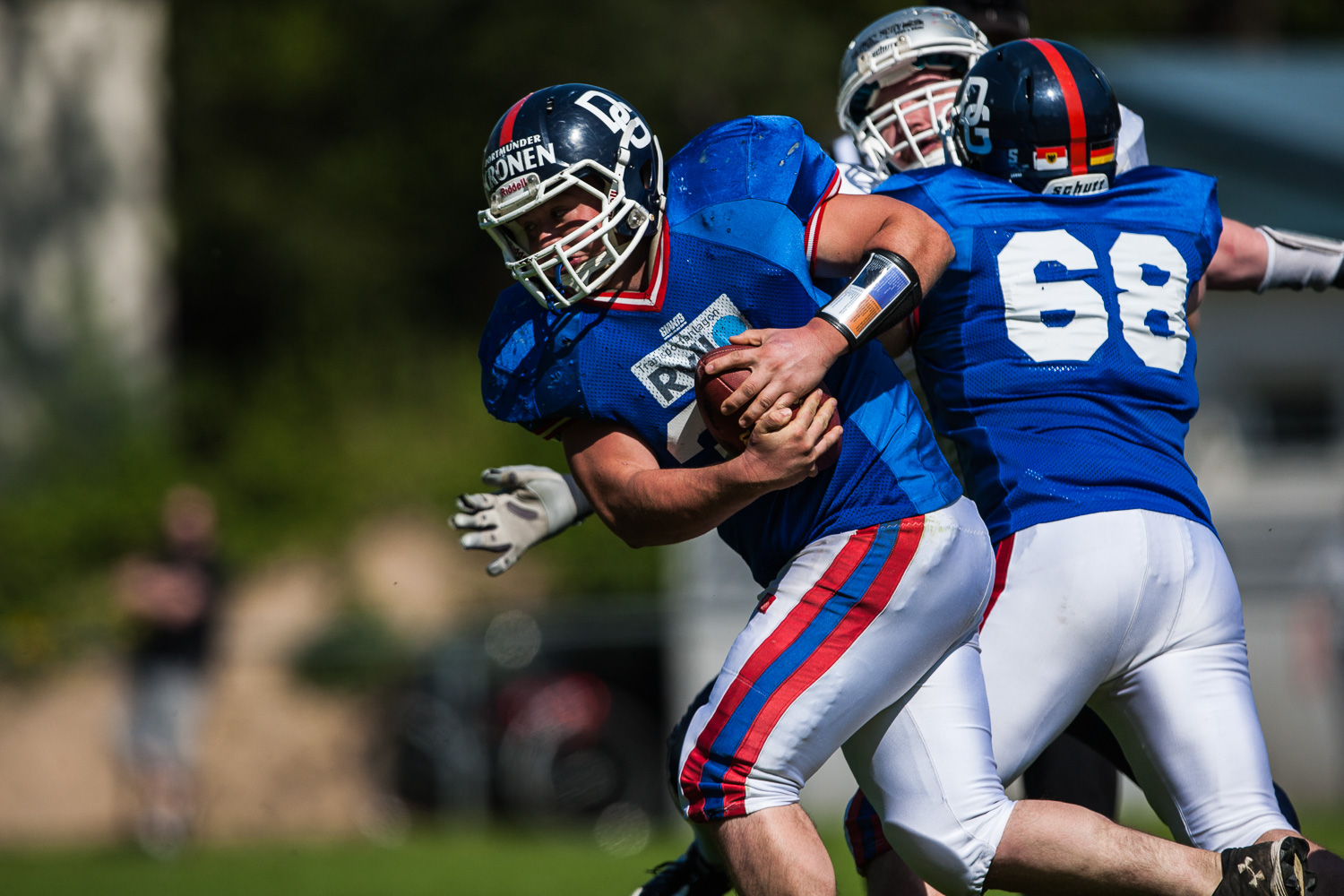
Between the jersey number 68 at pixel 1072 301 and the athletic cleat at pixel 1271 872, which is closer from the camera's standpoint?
the athletic cleat at pixel 1271 872

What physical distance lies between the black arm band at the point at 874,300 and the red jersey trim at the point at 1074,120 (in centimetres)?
62

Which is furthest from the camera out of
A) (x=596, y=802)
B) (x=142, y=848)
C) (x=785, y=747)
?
(x=596, y=802)

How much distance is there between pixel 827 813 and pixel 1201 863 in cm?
650

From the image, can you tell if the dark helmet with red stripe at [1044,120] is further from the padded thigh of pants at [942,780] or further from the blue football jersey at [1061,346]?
the padded thigh of pants at [942,780]

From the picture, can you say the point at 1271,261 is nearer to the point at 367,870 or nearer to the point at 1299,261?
the point at 1299,261

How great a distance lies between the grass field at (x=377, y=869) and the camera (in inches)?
253

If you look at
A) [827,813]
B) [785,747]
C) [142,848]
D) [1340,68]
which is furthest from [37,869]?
[1340,68]

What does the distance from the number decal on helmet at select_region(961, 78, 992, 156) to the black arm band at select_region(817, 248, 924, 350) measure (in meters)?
0.59

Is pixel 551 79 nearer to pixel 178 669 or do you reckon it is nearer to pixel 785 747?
pixel 178 669

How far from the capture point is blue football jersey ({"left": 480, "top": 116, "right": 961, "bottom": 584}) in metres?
2.96

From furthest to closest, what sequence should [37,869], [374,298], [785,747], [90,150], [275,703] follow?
[374,298] → [90,150] → [275,703] → [37,869] → [785,747]

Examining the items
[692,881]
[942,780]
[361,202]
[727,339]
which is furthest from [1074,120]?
[361,202]

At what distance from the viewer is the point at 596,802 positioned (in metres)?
9.88

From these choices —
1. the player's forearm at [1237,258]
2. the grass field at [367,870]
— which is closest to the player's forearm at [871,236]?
the player's forearm at [1237,258]
